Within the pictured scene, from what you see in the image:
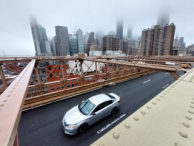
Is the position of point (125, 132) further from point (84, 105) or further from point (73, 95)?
point (73, 95)

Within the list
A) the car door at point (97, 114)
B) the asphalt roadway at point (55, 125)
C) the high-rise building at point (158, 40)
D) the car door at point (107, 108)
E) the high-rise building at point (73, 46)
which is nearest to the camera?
the asphalt roadway at point (55, 125)

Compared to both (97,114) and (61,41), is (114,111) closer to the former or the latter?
(97,114)

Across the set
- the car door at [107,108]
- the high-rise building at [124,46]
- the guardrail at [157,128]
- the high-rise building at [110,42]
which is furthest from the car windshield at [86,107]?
the high-rise building at [124,46]

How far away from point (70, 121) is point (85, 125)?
707mm

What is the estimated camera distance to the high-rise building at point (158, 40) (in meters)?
52.3

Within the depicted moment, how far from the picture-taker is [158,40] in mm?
55438

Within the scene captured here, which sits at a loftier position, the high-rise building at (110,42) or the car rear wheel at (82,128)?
the high-rise building at (110,42)

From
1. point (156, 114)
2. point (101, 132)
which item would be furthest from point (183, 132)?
point (101, 132)

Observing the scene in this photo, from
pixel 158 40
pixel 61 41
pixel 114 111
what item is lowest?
pixel 114 111

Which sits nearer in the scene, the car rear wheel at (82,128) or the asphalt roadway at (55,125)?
→ the asphalt roadway at (55,125)

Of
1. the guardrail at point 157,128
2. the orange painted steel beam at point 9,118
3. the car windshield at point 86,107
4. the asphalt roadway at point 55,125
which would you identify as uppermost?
the orange painted steel beam at point 9,118

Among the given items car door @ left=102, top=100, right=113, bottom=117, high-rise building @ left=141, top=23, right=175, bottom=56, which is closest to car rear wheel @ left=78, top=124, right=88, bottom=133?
car door @ left=102, top=100, right=113, bottom=117

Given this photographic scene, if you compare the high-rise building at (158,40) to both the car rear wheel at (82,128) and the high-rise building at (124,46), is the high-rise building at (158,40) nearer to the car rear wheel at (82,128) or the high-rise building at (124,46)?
the high-rise building at (124,46)

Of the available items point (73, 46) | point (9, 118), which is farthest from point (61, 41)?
point (9, 118)
